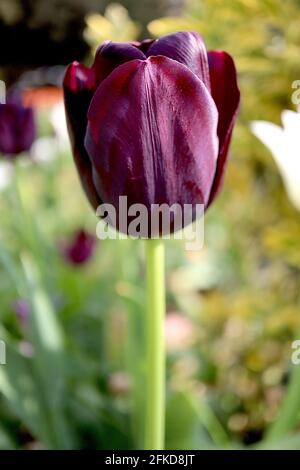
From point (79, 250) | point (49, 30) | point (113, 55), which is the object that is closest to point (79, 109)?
point (113, 55)

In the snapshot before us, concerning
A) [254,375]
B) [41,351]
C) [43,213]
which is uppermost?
[43,213]

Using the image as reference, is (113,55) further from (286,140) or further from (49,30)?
(49,30)

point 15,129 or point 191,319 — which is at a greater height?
point 15,129

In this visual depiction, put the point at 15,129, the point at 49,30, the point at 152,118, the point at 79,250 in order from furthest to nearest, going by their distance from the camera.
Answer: the point at 49,30 → the point at 79,250 → the point at 15,129 → the point at 152,118

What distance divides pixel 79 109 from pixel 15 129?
0.35 m

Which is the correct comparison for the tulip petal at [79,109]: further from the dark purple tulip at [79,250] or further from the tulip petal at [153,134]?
the dark purple tulip at [79,250]

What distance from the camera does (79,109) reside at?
0.36 metres

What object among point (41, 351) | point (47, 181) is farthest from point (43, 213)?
point (41, 351)

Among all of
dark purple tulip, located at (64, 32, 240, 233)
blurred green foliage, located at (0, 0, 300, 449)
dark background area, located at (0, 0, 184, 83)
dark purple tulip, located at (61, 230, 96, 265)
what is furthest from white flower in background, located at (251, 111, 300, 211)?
dark background area, located at (0, 0, 184, 83)

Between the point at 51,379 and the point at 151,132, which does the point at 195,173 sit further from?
the point at 51,379

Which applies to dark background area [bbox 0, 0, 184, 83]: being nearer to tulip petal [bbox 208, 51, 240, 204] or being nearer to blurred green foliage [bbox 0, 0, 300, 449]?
blurred green foliage [bbox 0, 0, 300, 449]

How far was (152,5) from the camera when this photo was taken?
22.6 feet

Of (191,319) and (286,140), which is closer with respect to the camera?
(286,140)
